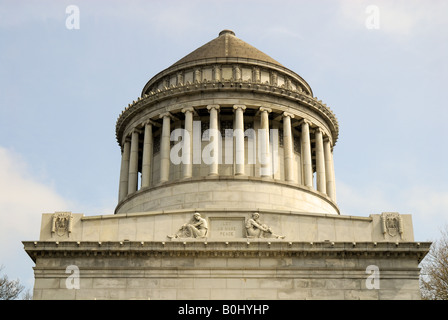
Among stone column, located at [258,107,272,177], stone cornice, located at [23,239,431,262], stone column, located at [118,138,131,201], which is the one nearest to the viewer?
stone cornice, located at [23,239,431,262]

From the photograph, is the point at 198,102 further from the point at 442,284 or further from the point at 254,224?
the point at 442,284

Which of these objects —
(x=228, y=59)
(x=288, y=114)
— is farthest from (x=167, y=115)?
(x=288, y=114)

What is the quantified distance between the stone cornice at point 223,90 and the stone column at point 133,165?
1560mm

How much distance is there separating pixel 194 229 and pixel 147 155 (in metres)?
10.8

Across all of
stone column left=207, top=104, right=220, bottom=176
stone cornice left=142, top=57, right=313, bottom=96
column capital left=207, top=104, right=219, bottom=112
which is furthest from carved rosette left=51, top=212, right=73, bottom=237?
stone cornice left=142, top=57, right=313, bottom=96

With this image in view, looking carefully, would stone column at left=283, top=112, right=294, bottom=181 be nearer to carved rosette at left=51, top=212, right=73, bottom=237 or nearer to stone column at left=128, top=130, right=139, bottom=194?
stone column at left=128, top=130, right=139, bottom=194

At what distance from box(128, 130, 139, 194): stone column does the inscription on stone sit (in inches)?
427

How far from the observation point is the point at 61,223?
2850 cm

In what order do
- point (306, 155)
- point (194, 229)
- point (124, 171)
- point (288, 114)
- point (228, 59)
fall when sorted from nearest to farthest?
point (194, 229) → point (306, 155) → point (288, 114) → point (228, 59) → point (124, 171)

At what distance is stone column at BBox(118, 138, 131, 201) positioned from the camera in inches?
1558

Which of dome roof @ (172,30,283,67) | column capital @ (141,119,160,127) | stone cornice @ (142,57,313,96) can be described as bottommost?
column capital @ (141,119,160,127)

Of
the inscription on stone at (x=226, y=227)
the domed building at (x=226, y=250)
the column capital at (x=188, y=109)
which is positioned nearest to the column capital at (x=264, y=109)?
the column capital at (x=188, y=109)

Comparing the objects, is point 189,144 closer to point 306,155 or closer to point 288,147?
point 288,147
